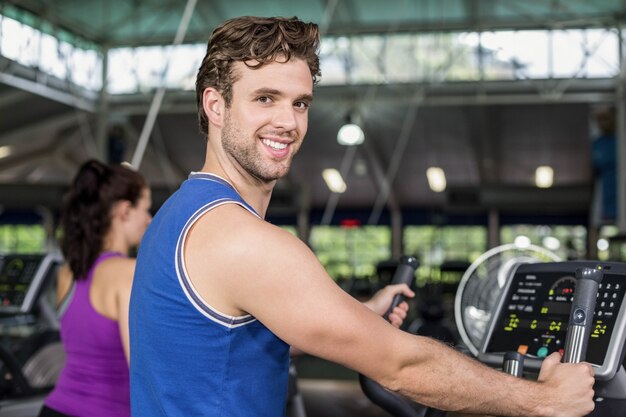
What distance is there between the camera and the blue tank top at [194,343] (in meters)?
1.20

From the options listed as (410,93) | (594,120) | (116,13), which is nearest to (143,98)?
(116,13)

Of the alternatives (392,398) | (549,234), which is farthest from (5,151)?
(392,398)

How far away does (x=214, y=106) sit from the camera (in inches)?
54.7

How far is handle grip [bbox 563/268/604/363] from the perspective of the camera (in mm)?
1354

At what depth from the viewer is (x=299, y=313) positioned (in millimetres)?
1156

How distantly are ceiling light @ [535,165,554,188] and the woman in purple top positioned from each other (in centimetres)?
1622

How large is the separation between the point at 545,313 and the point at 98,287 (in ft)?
3.75

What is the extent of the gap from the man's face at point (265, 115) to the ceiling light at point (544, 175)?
1715cm

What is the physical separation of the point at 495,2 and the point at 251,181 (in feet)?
45.9

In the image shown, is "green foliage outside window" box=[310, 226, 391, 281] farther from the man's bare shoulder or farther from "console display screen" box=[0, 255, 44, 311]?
the man's bare shoulder

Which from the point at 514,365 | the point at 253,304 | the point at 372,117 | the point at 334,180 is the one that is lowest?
the point at 514,365

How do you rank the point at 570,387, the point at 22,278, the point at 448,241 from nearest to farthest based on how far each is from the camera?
the point at 570,387 < the point at 22,278 < the point at 448,241

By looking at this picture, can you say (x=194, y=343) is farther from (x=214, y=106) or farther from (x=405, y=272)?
(x=405, y=272)

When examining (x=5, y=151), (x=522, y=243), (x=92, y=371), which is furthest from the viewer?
(x=5, y=151)
